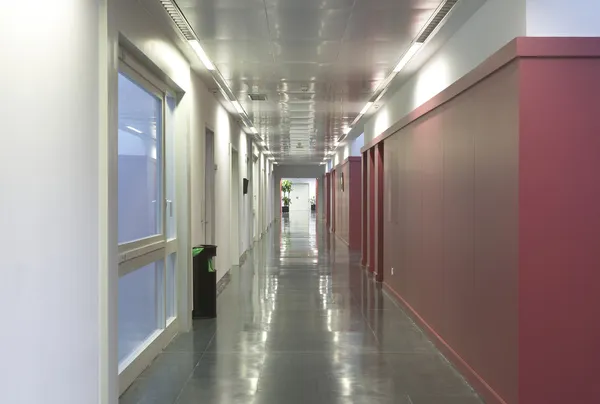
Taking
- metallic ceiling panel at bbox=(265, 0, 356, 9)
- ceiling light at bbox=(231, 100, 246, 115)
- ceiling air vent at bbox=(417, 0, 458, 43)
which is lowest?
ceiling air vent at bbox=(417, 0, 458, 43)

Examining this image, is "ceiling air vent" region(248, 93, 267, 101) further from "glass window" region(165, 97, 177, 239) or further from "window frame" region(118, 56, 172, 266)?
"window frame" region(118, 56, 172, 266)

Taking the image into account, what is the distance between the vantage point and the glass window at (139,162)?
14.9 feet

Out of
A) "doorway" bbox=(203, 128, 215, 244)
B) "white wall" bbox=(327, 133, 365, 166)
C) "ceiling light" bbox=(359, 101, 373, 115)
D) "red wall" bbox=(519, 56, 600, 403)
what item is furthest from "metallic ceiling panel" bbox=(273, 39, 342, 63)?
"white wall" bbox=(327, 133, 365, 166)

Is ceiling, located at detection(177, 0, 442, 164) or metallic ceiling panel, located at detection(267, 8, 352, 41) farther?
metallic ceiling panel, located at detection(267, 8, 352, 41)

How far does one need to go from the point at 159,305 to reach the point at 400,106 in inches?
179

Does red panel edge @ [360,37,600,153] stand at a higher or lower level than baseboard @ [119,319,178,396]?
higher

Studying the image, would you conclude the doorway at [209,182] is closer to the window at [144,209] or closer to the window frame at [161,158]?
the window at [144,209]

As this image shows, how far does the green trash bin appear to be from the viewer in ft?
22.3

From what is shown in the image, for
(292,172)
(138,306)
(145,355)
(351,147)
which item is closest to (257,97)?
(138,306)

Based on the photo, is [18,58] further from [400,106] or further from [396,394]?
[400,106]

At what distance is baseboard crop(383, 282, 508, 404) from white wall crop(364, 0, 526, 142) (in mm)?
2602

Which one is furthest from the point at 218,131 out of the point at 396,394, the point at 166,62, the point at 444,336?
the point at 396,394

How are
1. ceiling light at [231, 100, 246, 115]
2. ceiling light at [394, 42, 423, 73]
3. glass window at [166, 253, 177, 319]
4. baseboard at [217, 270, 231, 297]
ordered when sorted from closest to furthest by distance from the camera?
ceiling light at [394, 42, 423, 73] → glass window at [166, 253, 177, 319] → baseboard at [217, 270, 231, 297] → ceiling light at [231, 100, 246, 115]

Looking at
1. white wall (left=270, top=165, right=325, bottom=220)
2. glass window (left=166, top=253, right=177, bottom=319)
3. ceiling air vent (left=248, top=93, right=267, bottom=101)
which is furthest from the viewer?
white wall (left=270, top=165, right=325, bottom=220)
